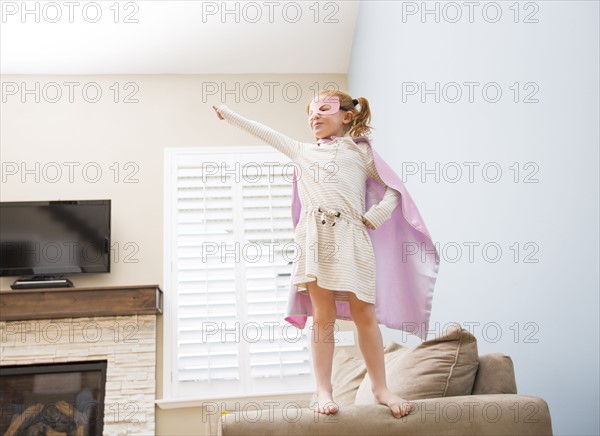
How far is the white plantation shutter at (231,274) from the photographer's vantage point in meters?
4.05

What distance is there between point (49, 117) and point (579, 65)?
12.1 feet

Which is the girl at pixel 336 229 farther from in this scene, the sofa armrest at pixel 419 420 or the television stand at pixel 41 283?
the television stand at pixel 41 283

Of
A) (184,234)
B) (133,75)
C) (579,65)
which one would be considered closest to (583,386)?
(579,65)

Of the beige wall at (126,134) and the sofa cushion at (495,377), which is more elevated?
the beige wall at (126,134)

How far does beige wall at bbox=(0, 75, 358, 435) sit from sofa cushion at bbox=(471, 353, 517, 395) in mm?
2418

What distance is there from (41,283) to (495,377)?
2.97m

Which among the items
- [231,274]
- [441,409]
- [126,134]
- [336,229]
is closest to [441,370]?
[441,409]

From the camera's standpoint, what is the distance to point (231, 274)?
4211 mm

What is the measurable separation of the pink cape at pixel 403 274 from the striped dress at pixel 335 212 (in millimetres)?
43

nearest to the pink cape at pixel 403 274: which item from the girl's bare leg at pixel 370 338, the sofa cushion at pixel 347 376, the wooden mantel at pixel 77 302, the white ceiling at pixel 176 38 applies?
the girl's bare leg at pixel 370 338

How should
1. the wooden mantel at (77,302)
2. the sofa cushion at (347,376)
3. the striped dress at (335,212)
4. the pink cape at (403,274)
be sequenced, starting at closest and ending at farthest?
the striped dress at (335,212)
the pink cape at (403,274)
the sofa cushion at (347,376)
the wooden mantel at (77,302)

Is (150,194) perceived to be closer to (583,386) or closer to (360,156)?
(360,156)

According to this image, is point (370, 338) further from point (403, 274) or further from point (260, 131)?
point (260, 131)

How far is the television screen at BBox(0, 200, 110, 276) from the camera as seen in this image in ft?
13.2
